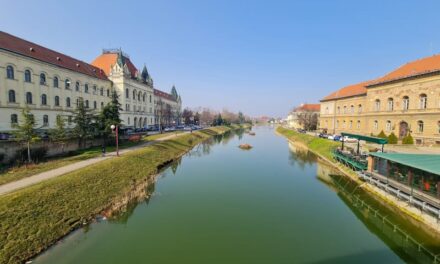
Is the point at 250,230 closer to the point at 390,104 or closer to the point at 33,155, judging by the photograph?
the point at 33,155

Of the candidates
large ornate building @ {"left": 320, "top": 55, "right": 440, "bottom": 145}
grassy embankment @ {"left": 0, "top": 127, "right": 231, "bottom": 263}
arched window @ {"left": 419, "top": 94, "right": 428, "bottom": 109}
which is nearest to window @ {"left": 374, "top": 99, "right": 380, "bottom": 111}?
large ornate building @ {"left": 320, "top": 55, "right": 440, "bottom": 145}

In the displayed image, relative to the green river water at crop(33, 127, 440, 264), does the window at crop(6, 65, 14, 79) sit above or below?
above

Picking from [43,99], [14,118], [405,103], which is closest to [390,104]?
[405,103]

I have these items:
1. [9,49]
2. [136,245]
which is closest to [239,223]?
[136,245]

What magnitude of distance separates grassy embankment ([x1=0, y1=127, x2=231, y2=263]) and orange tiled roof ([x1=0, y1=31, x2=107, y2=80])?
2292cm

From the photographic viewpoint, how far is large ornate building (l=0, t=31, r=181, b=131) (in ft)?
82.7

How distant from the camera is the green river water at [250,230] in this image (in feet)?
25.5

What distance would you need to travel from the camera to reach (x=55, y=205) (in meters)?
9.88

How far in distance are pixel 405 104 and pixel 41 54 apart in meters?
51.0

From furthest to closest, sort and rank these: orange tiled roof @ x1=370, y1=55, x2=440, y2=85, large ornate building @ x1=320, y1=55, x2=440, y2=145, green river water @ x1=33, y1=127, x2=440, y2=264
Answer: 1. orange tiled roof @ x1=370, y1=55, x2=440, y2=85
2. large ornate building @ x1=320, y1=55, x2=440, y2=145
3. green river water @ x1=33, y1=127, x2=440, y2=264

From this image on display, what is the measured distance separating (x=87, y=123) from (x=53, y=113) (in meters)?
13.7

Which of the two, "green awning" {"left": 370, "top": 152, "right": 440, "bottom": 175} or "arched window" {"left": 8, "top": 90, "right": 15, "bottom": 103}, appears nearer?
"green awning" {"left": 370, "top": 152, "right": 440, "bottom": 175}

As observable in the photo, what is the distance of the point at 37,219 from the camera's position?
8664 millimetres

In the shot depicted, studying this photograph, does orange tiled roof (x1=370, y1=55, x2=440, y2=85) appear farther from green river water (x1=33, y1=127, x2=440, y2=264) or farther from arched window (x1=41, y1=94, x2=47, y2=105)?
arched window (x1=41, y1=94, x2=47, y2=105)
